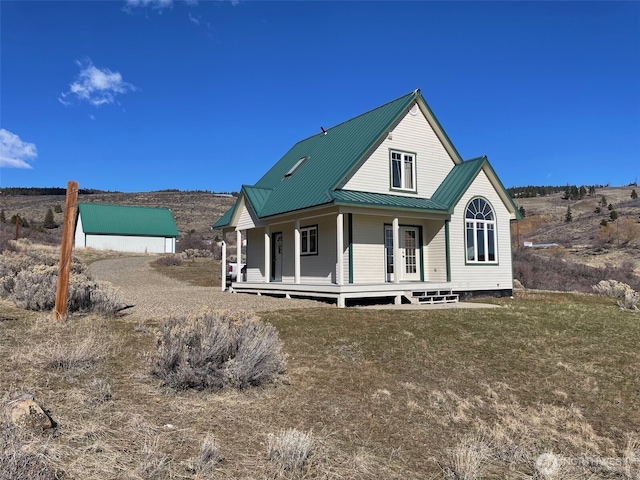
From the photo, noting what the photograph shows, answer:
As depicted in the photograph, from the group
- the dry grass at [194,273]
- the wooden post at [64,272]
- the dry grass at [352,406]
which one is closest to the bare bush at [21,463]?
the dry grass at [352,406]

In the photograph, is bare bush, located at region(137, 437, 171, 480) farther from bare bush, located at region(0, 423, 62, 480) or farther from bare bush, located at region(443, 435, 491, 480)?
bare bush, located at region(443, 435, 491, 480)

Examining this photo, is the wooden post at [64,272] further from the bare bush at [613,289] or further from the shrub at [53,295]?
the bare bush at [613,289]

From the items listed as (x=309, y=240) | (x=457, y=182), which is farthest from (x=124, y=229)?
(x=457, y=182)

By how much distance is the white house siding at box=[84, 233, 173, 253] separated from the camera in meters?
53.0

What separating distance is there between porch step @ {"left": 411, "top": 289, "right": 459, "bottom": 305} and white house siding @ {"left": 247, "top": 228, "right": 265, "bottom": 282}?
7429 millimetres

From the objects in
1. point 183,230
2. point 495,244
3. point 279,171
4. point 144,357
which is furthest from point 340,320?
point 183,230

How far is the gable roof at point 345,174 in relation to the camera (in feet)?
53.1

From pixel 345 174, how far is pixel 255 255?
7.36m

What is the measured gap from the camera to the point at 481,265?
18297mm

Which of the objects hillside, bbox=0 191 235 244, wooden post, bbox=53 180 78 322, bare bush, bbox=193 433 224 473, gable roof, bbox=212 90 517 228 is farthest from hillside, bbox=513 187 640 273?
hillside, bbox=0 191 235 244

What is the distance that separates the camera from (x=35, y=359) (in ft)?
22.4

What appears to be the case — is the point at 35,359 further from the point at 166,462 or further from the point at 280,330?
the point at 280,330

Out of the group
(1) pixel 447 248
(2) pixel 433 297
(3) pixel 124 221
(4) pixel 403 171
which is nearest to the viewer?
(2) pixel 433 297

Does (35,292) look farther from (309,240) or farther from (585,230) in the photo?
(585,230)
